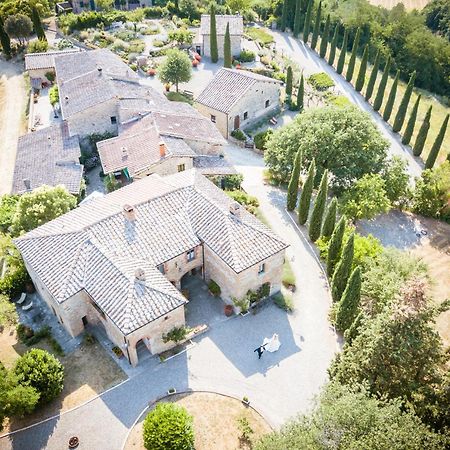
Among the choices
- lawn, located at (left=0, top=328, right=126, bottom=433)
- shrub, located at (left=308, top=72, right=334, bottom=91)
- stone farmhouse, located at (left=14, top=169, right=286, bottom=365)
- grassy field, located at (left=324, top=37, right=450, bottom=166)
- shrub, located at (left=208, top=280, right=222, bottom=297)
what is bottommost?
grassy field, located at (left=324, top=37, right=450, bottom=166)

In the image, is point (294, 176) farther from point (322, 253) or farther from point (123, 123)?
point (123, 123)

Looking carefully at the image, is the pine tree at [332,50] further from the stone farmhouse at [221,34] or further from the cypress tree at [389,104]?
the stone farmhouse at [221,34]

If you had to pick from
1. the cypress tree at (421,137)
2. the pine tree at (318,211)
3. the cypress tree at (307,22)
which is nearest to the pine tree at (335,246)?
the pine tree at (318,211)

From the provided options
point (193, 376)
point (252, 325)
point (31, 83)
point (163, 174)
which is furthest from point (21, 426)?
point (31, 83)

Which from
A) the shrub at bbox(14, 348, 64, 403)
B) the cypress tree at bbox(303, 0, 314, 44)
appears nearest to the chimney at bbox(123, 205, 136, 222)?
the shrub at bbox(14, 348, 64, 403)

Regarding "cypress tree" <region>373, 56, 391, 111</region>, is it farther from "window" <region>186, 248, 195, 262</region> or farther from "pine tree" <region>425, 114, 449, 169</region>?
"window" <region>186, 248, 195, 262</region>

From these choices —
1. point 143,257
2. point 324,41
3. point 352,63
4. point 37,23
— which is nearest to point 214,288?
point 143,257
